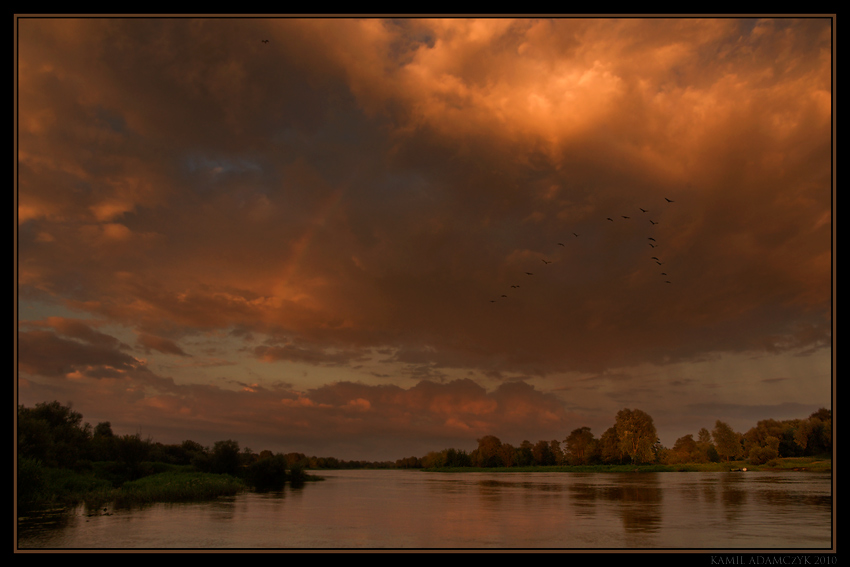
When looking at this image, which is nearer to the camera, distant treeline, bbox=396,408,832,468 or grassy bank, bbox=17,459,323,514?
grassy bank, bbox=17,459,323,514

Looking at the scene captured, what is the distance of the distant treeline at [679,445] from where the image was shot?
118 metres

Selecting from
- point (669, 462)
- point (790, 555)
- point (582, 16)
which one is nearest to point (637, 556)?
point (790, 555)

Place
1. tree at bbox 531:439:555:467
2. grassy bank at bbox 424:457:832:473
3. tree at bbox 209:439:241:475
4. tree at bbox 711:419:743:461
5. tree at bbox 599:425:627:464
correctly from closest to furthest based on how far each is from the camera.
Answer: tree at bbox 209:439:241:475
grassy bank at bbox 424:457:832:473
tree at bbox 711:419:743:461
tree at bbox 599:425:627:464
tree at bbox 531:439:555:467

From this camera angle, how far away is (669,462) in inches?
5551

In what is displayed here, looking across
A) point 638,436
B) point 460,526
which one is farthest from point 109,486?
point 638,436

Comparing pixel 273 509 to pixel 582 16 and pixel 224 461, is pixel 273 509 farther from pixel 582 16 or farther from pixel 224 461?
pixel 582 16

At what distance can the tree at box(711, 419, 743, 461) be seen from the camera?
127 metres

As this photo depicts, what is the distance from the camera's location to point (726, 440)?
127m

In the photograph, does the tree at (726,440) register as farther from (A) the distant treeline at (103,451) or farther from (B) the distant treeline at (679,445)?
(A) the distant treeline at (103,451)

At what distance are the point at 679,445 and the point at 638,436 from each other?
2732 centimetres

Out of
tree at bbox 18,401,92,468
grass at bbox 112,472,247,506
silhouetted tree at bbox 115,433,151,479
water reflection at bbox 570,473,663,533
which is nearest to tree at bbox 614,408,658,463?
water reflection at bbox 570,473,663,533

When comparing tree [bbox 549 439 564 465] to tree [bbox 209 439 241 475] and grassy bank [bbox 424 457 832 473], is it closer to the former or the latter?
grassy bank [bbox 424 457 832 473]

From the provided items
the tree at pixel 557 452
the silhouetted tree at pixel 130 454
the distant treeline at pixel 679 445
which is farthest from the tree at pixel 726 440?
the silhouetted tree at pixel 130 454

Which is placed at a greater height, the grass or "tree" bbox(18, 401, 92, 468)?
"tree" bbox(18, 401, 92, 468)
